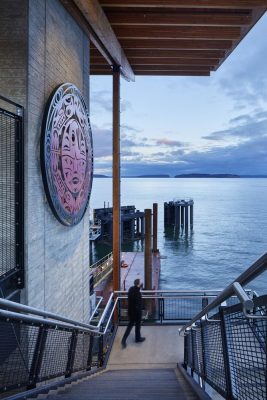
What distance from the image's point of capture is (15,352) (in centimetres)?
265

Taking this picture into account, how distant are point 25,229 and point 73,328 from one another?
113cm

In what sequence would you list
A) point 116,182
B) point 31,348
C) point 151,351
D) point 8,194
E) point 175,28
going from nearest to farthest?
point 31,348 < point 8,194 < point 151,351 < point 175,28 < point 116,182

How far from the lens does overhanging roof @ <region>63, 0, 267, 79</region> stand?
557 cm

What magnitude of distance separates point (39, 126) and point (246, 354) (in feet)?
10.7

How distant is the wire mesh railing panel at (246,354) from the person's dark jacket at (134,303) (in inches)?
151

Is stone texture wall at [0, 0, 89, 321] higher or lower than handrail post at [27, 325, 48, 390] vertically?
higher

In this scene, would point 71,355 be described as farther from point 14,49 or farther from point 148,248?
point 148,248

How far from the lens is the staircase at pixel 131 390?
294cm

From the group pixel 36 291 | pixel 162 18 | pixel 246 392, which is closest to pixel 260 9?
pixel 162 18

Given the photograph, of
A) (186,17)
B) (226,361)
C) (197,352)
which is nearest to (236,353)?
(226,361)

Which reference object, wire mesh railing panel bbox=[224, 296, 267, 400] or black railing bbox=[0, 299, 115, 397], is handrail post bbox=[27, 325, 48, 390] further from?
wire mesh railing panel bbox=[224, 296, 267, 400]

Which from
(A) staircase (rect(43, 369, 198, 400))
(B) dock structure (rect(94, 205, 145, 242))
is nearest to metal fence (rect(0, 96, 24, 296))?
(A) staircase (rect(43, 369, 198, 400))

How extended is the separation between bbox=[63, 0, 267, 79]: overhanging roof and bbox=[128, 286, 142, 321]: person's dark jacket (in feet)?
13.9

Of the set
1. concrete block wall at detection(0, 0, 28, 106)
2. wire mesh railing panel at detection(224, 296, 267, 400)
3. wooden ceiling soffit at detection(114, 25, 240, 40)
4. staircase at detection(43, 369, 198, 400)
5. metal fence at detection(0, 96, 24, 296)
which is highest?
wooden ceiling soffit at detection(114, 25, 240, 40)
